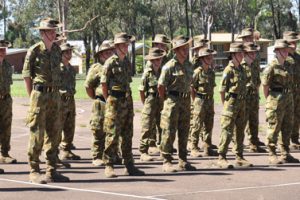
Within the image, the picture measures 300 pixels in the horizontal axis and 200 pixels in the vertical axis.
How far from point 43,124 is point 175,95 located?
8.21 feet

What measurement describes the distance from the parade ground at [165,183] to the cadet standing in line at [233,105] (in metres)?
0.36

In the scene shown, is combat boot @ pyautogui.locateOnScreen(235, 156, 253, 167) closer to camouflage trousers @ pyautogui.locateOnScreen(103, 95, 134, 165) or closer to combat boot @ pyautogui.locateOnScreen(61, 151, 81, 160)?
camouflage trousers @ pyautogui.locateOnScreen(103, 95, 134, 165)

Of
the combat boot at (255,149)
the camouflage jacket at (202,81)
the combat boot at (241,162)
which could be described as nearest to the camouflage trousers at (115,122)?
the combat boot at (241,162)

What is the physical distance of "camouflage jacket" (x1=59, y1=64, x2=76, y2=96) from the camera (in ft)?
51.6

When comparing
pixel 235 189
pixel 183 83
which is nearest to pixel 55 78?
pixel 183 83

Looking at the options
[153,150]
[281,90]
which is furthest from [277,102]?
[153,150]

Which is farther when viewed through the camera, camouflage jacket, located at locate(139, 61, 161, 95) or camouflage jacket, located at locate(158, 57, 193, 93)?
camouflage jacket, located at locate(139, 61, 161, 95)

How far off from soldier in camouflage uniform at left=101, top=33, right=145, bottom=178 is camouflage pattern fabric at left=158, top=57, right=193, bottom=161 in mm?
→ 841

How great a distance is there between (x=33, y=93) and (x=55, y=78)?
403 mm

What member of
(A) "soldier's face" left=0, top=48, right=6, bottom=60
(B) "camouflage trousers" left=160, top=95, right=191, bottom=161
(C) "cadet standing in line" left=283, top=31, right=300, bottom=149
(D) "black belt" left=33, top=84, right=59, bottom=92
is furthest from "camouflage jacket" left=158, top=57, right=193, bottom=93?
(A) "soldier's face" left=0, top=48, right=6, bottom=60

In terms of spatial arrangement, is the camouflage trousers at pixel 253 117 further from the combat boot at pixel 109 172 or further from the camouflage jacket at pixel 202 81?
the combat boot at pixel 109 172

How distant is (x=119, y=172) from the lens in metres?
13.8

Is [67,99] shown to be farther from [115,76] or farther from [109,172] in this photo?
[109,172]

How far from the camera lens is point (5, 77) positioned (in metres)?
15.2
